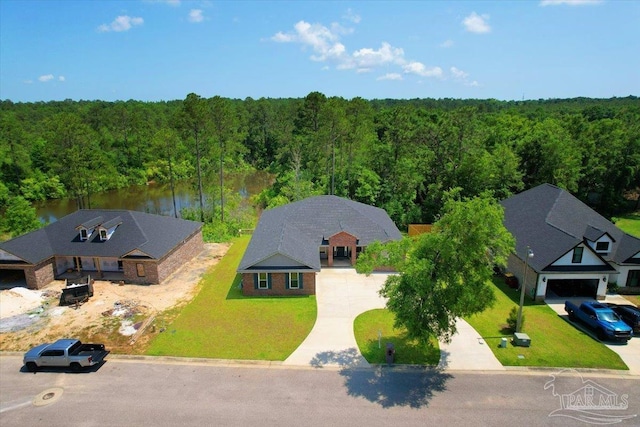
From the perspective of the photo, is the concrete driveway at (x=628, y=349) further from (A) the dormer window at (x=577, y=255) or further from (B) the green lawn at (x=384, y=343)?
(B) the green lawn at (x=384, y=343)

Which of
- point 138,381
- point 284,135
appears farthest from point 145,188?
point 138,381

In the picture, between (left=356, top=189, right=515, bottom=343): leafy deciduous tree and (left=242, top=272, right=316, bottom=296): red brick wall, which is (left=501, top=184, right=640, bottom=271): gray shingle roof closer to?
(left=356, top=189, right=515, bottom=343): leafy deciduous tree

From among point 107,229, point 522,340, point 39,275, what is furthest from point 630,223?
point 39,275

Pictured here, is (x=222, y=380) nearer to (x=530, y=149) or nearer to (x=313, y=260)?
(x=313, y=260)

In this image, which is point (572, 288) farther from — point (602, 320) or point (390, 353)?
point (390, 353)

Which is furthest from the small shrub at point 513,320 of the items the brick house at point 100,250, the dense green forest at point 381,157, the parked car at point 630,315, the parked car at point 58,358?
the brick house at point 100,250

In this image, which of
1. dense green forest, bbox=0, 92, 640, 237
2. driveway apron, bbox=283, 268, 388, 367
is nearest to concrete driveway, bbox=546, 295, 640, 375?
driveway apron, bbox=283, 268, 388, 367
